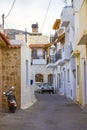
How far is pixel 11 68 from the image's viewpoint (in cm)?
2356

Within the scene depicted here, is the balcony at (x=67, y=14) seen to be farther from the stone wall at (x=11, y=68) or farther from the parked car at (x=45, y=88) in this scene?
the parked car at (x=45, y=88)

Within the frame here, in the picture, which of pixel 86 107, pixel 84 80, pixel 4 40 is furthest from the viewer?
pixel 84 80

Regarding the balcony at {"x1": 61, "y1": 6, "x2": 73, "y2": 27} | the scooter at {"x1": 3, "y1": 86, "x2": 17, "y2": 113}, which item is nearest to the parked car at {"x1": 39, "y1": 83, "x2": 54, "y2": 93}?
the balcony at {"x1": 61, "y1": 6, "x2": 73, "y2": 27}

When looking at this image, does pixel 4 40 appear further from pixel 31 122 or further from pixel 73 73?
pixel 73 73

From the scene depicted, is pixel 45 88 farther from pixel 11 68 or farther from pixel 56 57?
pixel 11 68

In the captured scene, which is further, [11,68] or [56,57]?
[56,57]

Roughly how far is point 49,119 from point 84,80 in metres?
7.05

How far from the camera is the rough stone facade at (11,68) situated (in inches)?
922

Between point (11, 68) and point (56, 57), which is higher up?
point (56, 57)

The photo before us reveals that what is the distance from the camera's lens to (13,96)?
21.8 meters

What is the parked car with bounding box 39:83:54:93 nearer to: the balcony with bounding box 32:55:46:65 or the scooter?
the balcony with bounding box 32:55:46:65

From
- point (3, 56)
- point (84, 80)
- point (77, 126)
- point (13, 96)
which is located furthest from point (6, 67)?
point (77, 126)

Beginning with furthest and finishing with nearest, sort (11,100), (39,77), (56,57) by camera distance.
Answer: (39,77) → (56,57) → (11,100)

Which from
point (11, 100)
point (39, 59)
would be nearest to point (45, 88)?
point (39, 59)
